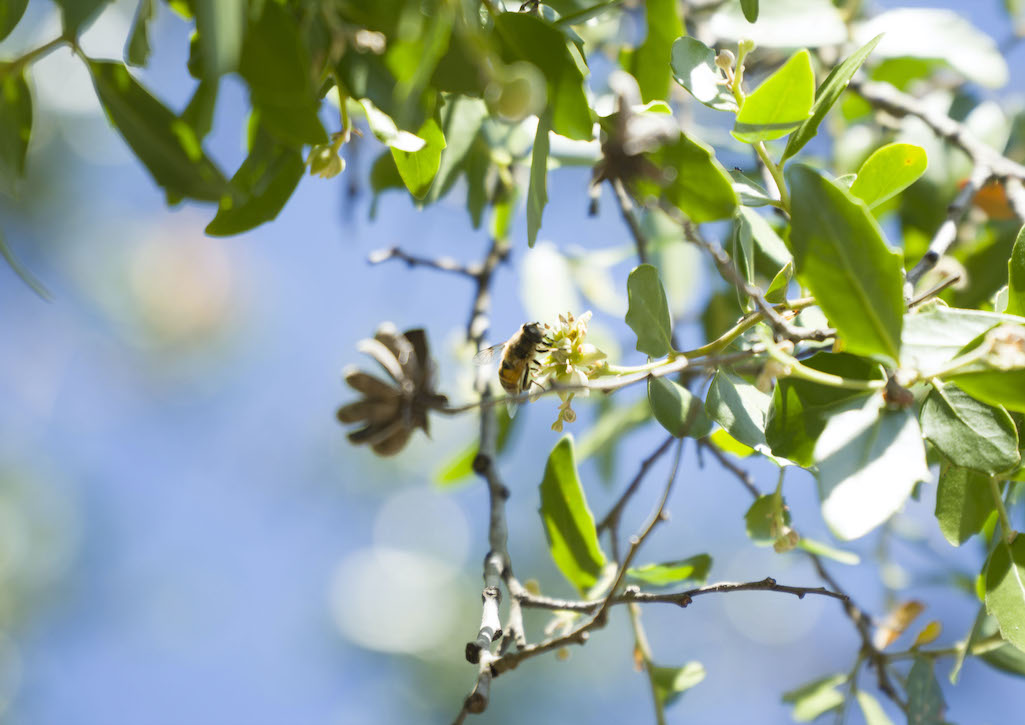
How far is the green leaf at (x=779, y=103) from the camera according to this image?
522 mm

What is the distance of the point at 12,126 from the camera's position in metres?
0.49

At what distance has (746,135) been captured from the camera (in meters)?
0.55

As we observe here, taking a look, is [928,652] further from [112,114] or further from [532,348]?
[112,114]

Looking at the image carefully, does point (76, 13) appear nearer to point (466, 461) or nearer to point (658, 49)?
point (658, 49)

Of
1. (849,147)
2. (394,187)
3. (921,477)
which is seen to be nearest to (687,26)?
(849,147)

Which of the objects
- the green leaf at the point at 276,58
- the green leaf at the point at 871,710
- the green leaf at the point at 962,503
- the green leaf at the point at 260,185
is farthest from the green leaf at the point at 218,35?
the green leaf at the point at 871,710

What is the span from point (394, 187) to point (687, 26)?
41 centimetres

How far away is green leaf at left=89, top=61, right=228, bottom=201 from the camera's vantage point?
17.0 inches

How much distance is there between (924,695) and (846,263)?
484mm

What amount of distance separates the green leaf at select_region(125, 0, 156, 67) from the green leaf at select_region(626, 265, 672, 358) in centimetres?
34

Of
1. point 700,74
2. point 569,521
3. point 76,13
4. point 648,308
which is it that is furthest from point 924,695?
point 76,13

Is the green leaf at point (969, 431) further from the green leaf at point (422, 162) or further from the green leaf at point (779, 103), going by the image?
the green leaf at point (422, 162)

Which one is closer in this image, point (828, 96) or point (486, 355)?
point (828, 96)

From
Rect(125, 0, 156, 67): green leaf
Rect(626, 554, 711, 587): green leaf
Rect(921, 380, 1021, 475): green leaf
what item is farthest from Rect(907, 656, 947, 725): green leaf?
Rect(125, 0, 156, 67): green leaf
